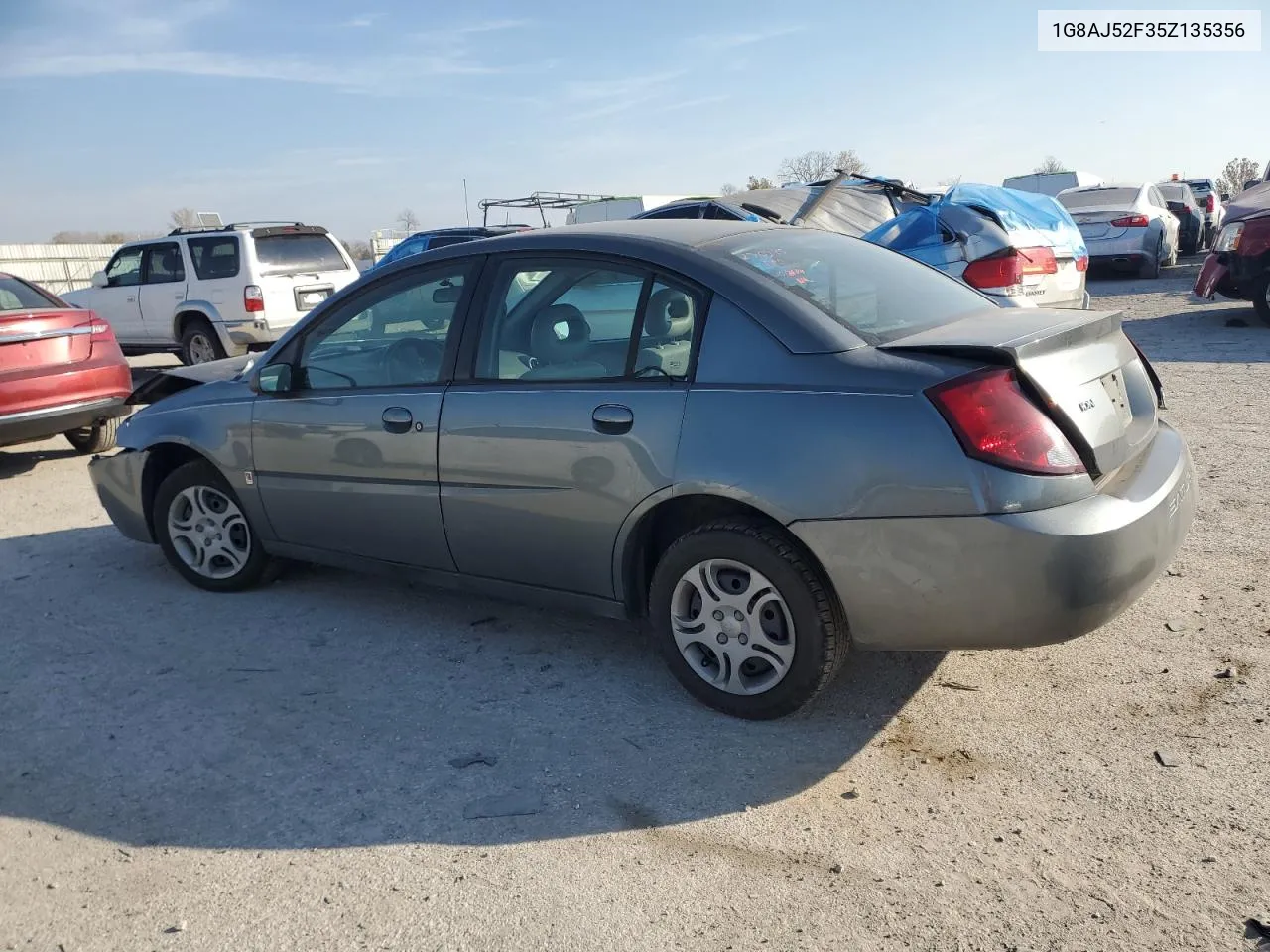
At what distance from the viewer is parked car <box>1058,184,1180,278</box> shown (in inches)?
701

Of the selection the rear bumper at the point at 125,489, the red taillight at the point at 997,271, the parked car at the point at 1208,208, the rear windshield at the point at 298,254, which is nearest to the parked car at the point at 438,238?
the rear windshield at the point at 298,254

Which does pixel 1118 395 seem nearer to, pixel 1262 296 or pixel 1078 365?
pixel 1078 365

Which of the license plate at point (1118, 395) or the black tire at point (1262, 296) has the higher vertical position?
the license plate at point (1118, 395)

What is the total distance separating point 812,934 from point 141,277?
13.4 m

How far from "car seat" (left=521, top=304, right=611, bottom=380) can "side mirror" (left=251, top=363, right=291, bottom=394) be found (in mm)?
1302

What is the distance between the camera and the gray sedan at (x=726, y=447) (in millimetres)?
3014

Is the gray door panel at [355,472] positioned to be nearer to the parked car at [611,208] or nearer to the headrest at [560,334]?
the headrest at [560,334]

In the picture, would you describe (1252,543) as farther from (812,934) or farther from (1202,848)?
(812,934)

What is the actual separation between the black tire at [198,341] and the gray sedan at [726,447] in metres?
8.74

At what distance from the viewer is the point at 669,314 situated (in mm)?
3607

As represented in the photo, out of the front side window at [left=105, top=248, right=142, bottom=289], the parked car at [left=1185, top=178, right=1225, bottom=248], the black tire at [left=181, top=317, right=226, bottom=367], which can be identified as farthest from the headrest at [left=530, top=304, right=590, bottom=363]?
the parked car at [left=1185, top=178, right=1225, bottom=248]

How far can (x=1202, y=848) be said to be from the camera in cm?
269

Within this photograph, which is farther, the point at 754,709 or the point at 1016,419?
the point at 754,709

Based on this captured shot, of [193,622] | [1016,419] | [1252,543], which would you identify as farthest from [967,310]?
[193,622]
